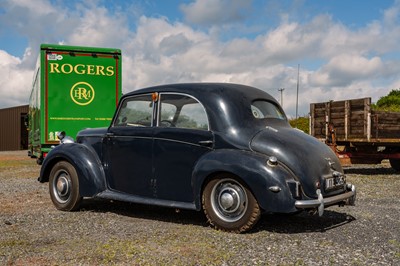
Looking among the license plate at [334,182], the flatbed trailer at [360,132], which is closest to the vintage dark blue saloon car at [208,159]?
the license plate at [334,182]

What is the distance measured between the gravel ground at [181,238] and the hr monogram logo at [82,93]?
19.6 feet

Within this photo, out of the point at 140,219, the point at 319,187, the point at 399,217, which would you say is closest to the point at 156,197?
the point at 140,219

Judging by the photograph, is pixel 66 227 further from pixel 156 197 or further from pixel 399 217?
pixel 399 217

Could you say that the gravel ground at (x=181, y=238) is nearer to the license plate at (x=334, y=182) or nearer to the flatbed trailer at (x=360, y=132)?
the license plate at (x=334, y=182)

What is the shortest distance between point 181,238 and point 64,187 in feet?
8.40

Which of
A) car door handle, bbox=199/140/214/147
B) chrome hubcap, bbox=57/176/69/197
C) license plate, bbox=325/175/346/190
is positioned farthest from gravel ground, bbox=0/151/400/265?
car door handle, bbox=199/140/214/147

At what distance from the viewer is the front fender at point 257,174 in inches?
193

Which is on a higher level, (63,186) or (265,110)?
(265,110)

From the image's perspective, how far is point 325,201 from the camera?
16.9 ft

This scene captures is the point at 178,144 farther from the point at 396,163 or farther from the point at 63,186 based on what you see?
the point at 396,163

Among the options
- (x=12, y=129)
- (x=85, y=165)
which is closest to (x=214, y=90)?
(x=85, y=165)

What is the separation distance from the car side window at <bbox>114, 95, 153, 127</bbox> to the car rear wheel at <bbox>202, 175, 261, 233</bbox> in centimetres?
135

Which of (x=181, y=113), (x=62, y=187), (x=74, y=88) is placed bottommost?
(x=62, y=187)

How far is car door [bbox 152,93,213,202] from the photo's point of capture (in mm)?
5566
